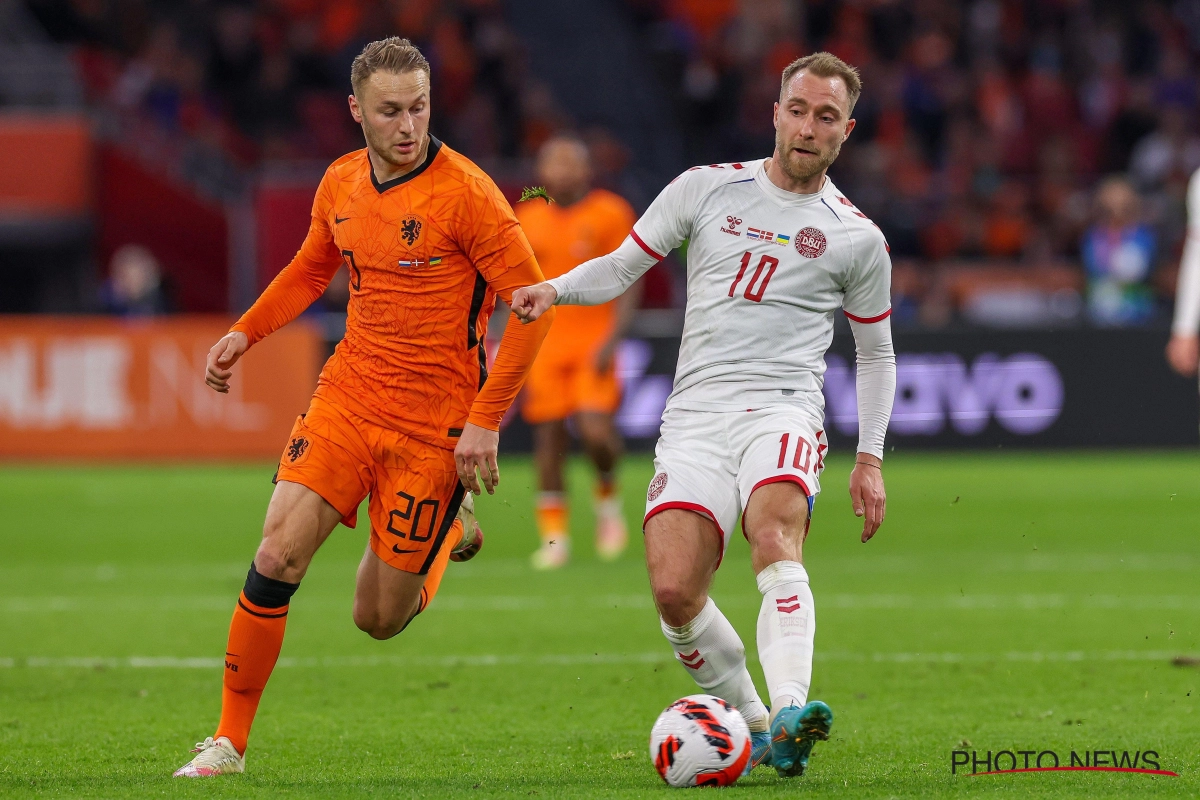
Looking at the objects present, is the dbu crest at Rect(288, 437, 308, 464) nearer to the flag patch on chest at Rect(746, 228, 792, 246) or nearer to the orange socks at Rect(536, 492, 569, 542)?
the flag patch on chest at Rect(746, 228, 792, 246)

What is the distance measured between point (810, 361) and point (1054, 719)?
1.76 metres

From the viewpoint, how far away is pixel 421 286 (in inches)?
217

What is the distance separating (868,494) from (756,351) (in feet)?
1.91

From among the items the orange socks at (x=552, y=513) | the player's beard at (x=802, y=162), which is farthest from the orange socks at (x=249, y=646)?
the orange socks at (x=552, y=513)

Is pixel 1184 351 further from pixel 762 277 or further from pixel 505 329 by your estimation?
pixel 505 329

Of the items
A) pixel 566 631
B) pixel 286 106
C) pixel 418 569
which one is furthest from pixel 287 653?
pixel 286 106

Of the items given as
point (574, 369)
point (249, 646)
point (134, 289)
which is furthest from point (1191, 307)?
point (134, 289)

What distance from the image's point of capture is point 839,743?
5684 millimetres

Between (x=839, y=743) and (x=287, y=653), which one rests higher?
(x=839, y=743)

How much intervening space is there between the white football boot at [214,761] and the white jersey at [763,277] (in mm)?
1799

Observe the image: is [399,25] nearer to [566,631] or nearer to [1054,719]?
[566,631]

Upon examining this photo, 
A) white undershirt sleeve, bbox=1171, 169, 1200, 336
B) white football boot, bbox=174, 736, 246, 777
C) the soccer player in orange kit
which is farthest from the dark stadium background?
white football boot, bbox=174, 736, 246, 777

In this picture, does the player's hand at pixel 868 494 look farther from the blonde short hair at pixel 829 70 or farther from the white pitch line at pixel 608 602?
the white pitch line at pixel 608 602

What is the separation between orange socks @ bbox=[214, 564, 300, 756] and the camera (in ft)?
17.3
